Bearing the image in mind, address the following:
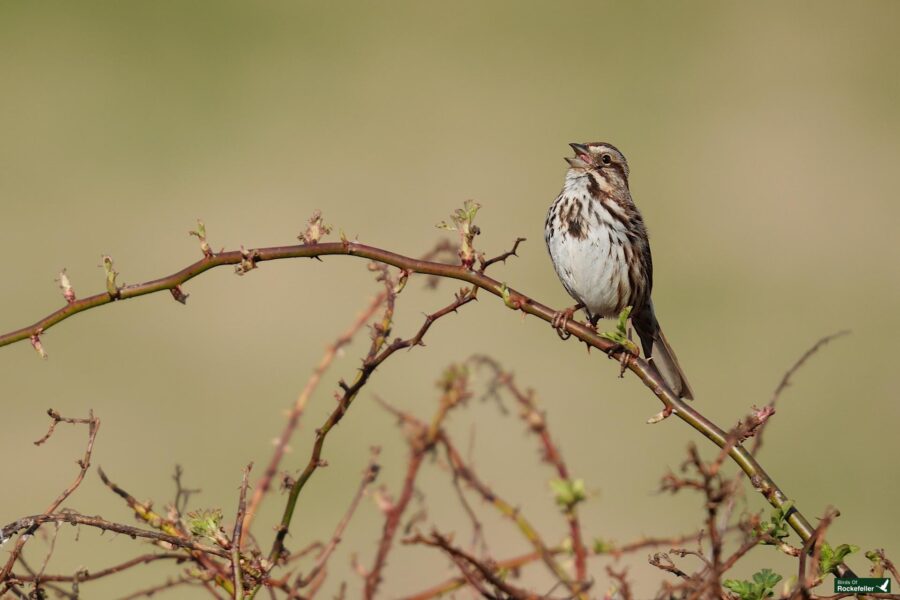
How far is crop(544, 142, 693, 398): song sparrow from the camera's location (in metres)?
4.74

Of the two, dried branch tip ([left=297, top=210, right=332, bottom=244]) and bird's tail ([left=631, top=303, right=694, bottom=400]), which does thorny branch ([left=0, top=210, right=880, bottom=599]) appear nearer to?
dried branch tip ([left=297, top=210, right=332, bottom=244])

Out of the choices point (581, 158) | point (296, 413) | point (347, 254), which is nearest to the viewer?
point (296, 413)

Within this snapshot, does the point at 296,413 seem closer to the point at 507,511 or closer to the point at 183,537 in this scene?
the point at 183,537

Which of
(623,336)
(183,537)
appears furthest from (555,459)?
(623,336)

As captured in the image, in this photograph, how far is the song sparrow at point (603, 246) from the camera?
4.74 meters

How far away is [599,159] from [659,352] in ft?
2.69

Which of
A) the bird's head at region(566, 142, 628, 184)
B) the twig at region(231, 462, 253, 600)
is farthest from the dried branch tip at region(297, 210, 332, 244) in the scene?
the bird's head at region(566, 142, 628, 184)

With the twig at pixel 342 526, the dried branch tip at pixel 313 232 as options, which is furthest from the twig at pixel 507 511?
the dried branch tip at pixel 313 232

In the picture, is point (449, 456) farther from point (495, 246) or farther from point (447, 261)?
point (495, 246)

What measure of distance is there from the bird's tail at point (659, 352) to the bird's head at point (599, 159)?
58 cm

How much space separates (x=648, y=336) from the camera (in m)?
4.89

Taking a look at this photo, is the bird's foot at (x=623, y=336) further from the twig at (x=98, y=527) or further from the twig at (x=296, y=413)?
the twig at (x=98, y=527)

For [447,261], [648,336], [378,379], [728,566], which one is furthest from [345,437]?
[728,566]

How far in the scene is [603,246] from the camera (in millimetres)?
4746
